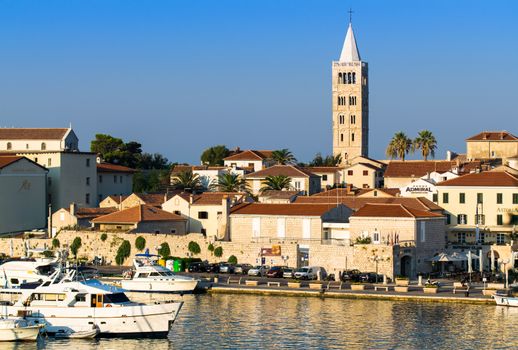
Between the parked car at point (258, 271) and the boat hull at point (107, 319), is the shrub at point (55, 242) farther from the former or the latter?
the boat hull at point (107, 319)

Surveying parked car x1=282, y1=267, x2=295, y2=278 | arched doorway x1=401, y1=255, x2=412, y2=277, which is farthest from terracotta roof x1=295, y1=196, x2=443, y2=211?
parked car x1=282, y1=267, x2=295, y2=278

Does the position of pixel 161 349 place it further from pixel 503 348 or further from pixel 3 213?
pixel 3 213

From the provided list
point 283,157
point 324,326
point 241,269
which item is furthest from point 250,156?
point 324,326

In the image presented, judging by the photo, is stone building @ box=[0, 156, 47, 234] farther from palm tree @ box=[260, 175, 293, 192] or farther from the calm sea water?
the calm sea water

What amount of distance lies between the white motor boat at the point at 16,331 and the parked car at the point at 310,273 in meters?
25.1

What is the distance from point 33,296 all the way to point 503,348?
2195cm

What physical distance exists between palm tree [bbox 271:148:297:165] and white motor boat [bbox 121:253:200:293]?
65.8 m

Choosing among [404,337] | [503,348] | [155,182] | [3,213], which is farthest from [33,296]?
[155,182]

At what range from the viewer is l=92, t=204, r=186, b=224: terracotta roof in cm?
8812

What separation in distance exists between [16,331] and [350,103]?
130909mm

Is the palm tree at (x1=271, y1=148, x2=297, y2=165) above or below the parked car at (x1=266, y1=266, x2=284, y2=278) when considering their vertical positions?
above

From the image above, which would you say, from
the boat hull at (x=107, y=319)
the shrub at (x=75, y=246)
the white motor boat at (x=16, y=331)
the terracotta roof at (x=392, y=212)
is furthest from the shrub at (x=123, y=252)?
the white motor boat at (x=16, y=331)

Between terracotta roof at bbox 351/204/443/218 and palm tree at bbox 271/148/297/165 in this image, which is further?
palm tree at bbox 271/148/297/165

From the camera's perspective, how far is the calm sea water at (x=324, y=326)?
5459 cm
